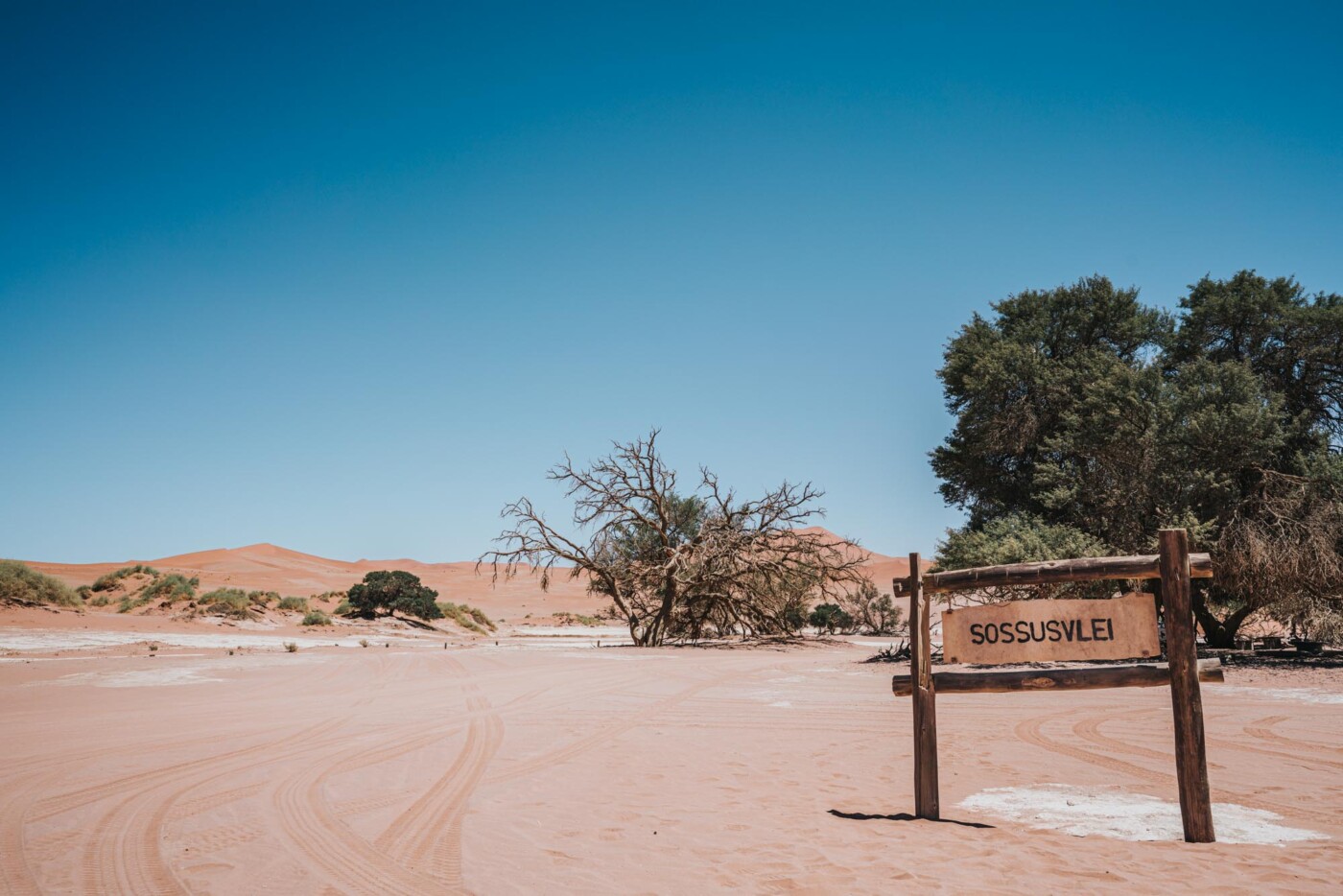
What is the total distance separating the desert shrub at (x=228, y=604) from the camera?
1230 inches

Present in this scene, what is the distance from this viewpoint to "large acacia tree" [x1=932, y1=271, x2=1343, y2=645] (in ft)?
57.9

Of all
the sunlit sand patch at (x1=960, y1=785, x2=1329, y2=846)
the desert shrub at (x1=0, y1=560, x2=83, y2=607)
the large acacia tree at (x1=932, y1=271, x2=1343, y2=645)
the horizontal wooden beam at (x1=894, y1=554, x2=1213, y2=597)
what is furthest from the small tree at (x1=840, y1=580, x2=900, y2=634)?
the desert shrub at (x1=0, y1=560, x2=83, y2=607)

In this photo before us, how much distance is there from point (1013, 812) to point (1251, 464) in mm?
16081

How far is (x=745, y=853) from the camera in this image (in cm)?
521

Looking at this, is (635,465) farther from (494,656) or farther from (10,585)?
(10,585)

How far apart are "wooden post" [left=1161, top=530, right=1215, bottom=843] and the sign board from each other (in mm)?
156

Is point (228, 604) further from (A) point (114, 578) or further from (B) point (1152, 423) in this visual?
(B) point (1152, 423)

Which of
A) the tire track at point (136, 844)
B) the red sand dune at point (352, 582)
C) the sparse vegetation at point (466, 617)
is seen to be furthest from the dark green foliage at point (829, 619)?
the tire track at point (136, 844)

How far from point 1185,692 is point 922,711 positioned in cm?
190

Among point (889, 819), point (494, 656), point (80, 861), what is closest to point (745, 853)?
point (889, 819)

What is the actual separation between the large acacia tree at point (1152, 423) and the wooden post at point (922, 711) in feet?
41.6

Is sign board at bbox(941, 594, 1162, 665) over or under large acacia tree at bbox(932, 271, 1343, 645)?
under

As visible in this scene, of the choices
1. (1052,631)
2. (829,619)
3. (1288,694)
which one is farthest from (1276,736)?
(829,619)

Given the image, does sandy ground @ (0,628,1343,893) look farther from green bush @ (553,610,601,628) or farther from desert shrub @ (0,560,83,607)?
green bush @ (553,610,601,628)
